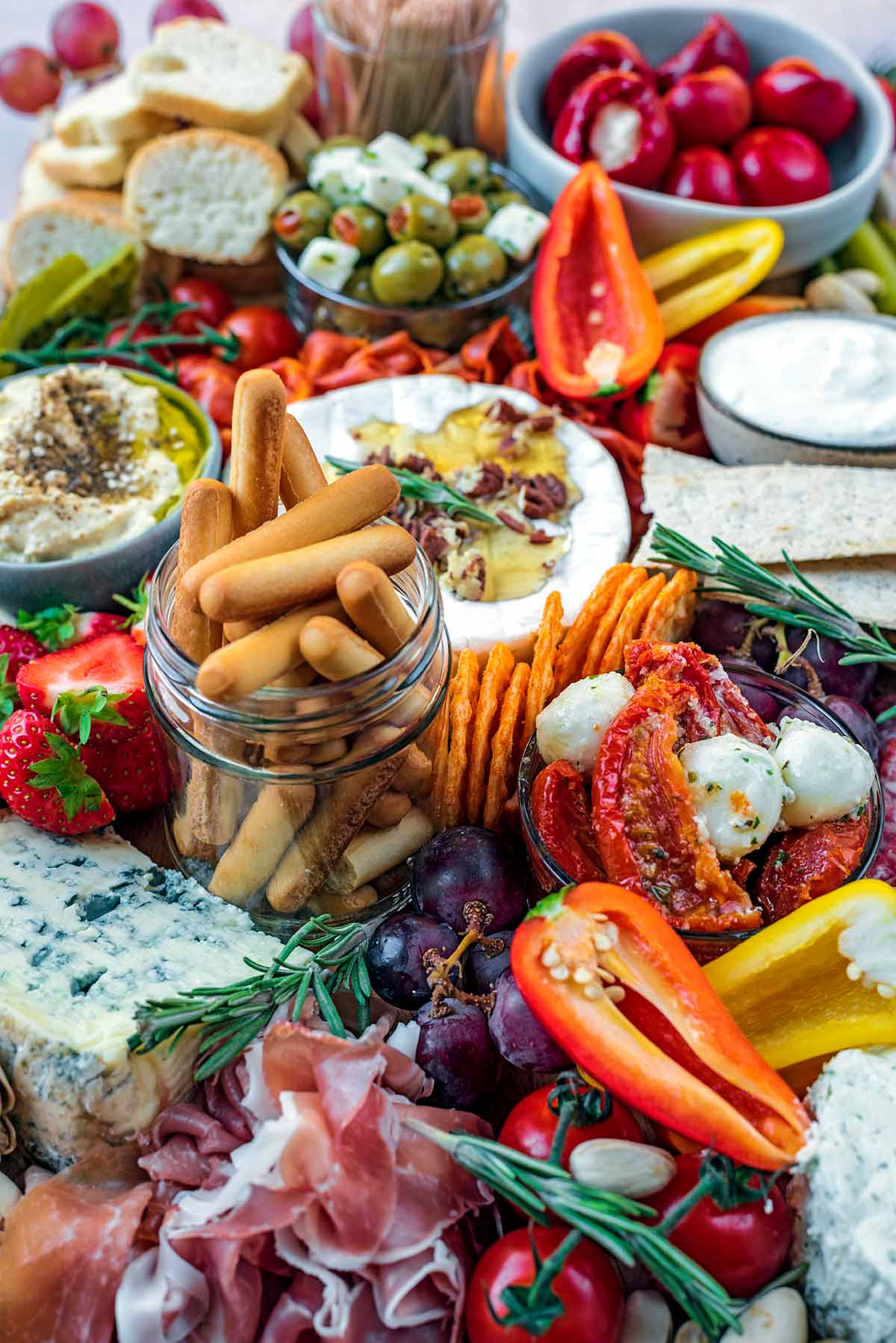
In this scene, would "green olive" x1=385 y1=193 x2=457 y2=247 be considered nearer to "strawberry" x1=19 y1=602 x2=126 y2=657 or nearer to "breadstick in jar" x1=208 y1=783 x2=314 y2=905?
"strawberry" x1=19 y1=602 x2=126 y2=657

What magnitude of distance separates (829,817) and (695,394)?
873 mm

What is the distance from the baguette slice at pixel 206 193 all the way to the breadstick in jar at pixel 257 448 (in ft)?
3.32

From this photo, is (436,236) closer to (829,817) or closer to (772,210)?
(772,210)

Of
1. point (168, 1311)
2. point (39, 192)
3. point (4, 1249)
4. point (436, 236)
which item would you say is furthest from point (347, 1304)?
point (39, 192)

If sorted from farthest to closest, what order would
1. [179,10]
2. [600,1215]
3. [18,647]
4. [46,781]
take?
[179,10] → [18,647] → [46,781] → [600,1215]

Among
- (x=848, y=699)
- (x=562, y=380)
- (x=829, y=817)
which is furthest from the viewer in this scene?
(x=562, y=380)

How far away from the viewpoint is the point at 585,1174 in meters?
0.89

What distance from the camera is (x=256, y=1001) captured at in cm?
104

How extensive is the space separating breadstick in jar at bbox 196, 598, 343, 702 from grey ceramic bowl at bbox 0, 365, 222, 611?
0.55m

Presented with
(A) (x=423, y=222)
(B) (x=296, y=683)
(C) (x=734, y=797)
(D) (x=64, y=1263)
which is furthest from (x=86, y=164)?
(D) (x=64, y=1263)

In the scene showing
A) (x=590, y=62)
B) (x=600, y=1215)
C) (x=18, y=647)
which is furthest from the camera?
(x=590, y=62)

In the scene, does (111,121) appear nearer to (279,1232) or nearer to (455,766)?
(455,766)

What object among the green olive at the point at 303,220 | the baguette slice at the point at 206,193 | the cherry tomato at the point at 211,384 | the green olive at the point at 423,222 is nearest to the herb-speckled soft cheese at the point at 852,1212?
the cherry tomato at the point at 211,384

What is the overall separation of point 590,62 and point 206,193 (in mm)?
722
